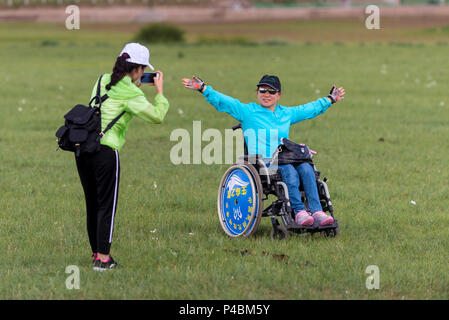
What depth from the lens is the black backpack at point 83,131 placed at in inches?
255

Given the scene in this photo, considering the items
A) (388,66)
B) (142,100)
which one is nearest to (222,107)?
(142,100)

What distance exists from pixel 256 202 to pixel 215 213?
5.54 feet

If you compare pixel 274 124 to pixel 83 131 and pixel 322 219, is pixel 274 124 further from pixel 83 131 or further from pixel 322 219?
pixel 83 131

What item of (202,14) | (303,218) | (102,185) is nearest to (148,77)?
(102,185)

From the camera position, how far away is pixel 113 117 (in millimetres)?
6680

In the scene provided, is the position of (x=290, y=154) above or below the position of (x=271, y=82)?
below

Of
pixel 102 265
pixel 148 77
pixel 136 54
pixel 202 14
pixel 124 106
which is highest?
pixel 202 14

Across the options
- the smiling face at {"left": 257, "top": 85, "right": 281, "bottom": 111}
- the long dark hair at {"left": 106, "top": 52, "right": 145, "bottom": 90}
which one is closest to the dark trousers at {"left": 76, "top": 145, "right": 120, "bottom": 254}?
the long dark hair at {"left": 106, "top": 52, "right": 145, "bottom": 90}

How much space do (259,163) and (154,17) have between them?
256ft

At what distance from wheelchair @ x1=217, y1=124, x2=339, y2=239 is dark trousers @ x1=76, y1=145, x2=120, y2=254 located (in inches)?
61.6

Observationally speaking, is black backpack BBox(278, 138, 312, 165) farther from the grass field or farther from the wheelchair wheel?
the grass field

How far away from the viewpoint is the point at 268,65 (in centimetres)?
3086

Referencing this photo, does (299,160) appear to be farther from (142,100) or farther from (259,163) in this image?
(142,100)

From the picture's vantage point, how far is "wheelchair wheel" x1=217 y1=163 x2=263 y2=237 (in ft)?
25.2
